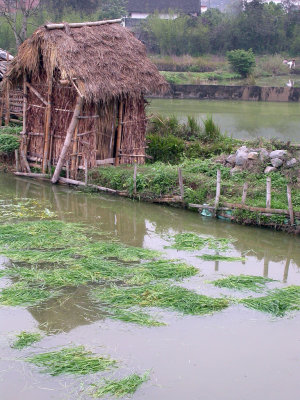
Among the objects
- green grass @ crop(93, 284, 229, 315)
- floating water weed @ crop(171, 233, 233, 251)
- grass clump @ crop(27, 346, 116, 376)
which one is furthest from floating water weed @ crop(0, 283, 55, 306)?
floating water weed @ crop(171, 233, 233, 251)

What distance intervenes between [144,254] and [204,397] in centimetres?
321

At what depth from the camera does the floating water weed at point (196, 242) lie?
324 inches

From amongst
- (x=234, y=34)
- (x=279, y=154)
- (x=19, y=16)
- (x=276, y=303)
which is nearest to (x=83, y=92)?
(x=279, y=154)

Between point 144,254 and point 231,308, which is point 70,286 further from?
point 231,308

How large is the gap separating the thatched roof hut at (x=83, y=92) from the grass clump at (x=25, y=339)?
602 cm

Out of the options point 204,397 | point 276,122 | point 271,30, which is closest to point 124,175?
point 204,397

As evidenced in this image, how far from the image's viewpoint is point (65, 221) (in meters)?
9.34

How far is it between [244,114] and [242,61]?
27.0ft

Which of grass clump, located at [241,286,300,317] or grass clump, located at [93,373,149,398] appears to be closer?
grass clump, located at [93,373,149,398]

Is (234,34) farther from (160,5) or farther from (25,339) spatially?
(25,339)

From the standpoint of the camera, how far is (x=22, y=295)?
6.30 metres

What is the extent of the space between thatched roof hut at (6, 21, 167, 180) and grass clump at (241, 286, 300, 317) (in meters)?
5.71

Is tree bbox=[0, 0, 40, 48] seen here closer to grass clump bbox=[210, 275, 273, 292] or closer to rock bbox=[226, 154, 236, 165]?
rock bbox=[226, 154, 236, 165]

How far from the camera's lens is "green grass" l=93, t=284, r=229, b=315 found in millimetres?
6188
